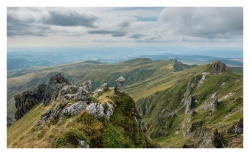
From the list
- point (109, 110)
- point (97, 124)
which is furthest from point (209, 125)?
point (97, 124)

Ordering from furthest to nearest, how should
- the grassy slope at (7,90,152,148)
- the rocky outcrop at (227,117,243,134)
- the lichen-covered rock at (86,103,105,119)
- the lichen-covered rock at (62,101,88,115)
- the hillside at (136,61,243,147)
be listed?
the rocky outcrop at (227,117,243,134), the hillside at (136,61,243,147), the lichen-covered rock at (62,101,88,115), the lichen-covered rock at (86,103,105,119), the grassy slope at (7,90,152,148)

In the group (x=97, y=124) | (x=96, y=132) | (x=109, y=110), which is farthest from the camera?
(x=109, y=110)

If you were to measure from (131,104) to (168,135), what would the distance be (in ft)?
465

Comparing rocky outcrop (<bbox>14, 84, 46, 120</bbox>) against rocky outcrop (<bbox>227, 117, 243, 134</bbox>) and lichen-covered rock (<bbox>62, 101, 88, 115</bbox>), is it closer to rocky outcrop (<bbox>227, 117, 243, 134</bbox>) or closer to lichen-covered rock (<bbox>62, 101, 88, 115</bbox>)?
lichen-covered rock (<bbox>62, 101, 88, 115</bbox>)

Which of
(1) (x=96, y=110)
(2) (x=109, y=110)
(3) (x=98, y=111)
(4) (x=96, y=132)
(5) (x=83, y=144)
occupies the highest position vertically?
(1) (x=96, y=110)

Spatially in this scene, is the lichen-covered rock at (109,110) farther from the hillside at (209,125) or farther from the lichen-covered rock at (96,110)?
the hillside at (209,125)

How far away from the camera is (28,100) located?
11200 centimetres

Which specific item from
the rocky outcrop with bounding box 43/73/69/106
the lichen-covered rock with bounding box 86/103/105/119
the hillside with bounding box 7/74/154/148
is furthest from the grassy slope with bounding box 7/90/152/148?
the rocky outcrop with bounding box 43/73/69/106

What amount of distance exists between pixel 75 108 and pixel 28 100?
292 ft

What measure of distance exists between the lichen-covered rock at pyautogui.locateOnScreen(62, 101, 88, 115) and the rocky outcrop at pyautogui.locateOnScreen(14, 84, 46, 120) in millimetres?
85088

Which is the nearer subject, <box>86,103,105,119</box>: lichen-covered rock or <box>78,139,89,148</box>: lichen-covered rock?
<box>78,139,89,148</box>: lichen-covered rock

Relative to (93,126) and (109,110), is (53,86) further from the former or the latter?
(93,126)

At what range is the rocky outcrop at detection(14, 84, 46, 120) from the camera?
10903 centimetres
